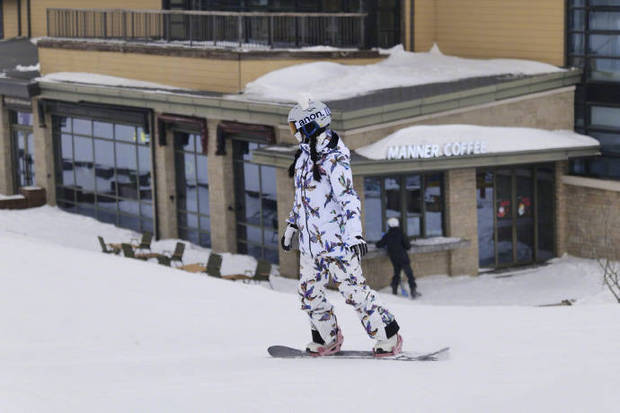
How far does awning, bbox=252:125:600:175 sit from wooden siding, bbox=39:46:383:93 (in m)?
3.76

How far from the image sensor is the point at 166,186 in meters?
28.7

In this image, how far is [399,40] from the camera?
103 feet

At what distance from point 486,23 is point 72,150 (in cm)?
1115

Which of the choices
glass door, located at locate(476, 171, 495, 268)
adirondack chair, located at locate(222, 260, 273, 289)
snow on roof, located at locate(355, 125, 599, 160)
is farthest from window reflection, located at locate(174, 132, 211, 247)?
glass door, located at locate(476, 171, 495, 268)

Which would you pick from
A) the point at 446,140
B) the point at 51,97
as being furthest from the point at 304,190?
the point at 51,97

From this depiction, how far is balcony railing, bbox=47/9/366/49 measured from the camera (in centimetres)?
2906

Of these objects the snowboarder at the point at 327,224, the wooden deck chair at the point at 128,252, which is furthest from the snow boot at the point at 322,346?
the wooden deck chair at the point at 128,252

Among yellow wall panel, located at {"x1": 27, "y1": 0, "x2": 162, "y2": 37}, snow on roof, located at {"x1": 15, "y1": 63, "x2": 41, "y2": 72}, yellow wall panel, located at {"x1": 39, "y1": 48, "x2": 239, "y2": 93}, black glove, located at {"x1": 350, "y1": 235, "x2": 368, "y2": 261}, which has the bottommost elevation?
black glove, located at {"x1": 350, "y1": 235, "x2": 368, "y2": 261}

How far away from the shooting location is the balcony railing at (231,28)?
29.1m

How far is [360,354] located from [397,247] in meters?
13.4

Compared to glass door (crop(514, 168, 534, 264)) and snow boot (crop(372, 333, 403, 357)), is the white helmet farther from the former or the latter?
glass door (crop(514, 168, 534, 264))

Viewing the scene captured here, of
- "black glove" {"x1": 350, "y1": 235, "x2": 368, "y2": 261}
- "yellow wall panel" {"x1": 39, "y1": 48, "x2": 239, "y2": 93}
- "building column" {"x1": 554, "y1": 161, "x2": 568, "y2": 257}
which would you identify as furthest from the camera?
"yellow wall panel" {"x1": 39, "y1": 48, "x2": 239, "y2": 93}

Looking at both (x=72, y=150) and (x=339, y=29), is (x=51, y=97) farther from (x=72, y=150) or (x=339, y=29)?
(x=339, y=29)

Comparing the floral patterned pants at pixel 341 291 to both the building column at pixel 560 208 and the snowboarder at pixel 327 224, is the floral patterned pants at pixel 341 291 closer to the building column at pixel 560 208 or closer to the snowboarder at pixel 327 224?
the snowboarder at pixel 327 224
